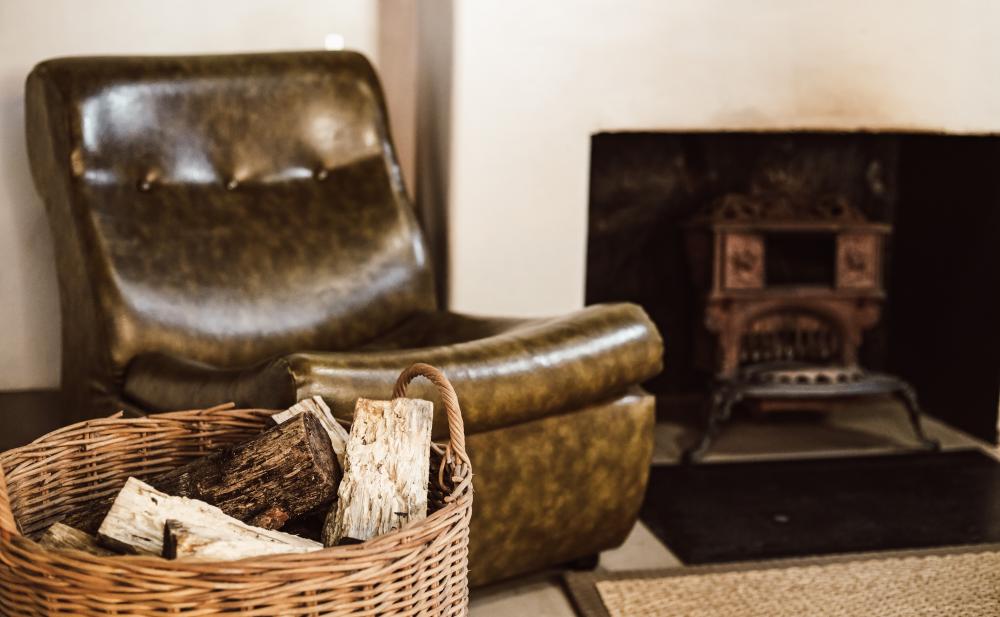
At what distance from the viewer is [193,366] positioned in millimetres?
1938

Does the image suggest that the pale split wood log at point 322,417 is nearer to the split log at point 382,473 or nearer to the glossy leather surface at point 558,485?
the split log at point 382,473

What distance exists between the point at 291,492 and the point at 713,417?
1.79 metres

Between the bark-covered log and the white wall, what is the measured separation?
1.72 metres

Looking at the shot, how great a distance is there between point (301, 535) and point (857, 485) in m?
1.79

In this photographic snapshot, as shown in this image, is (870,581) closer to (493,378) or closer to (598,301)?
(493,378)

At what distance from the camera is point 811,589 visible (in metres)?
2.08

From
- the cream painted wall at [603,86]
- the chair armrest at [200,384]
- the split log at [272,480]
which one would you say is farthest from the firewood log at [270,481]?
the cream painted wall at [603,86]

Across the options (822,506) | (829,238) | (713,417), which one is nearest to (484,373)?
(822,506)

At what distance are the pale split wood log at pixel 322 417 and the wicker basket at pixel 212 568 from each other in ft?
0.45

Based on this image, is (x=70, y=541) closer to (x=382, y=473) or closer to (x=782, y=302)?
(x=382, y=473)

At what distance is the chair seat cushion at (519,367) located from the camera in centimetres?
168

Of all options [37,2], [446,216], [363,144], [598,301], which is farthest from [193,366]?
[598,301]

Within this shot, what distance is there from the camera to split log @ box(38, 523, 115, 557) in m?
1.25

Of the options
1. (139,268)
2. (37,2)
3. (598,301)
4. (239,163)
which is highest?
(37,2)
